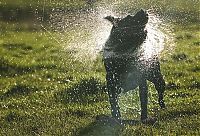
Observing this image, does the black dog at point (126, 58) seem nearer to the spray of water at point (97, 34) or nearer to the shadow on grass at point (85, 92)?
the spray of water at point (97, 34)

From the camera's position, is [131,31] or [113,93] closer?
[131,31]

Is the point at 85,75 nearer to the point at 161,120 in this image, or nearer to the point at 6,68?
the point at 6,68

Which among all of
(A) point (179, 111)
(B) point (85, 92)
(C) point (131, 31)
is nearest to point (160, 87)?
(A) point (179, 111)

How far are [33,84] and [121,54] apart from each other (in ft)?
17.1

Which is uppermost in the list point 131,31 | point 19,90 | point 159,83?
point 131,31

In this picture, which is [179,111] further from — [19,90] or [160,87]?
[19,90]

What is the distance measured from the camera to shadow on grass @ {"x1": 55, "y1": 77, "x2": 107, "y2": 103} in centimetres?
1349

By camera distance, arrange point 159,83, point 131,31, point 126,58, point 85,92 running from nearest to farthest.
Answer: point 131,31
point 126,58
point 159,83
point 85,92

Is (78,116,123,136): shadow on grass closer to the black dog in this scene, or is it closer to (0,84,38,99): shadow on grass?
the black dog

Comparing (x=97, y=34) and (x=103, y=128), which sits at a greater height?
(x=97, y=34)

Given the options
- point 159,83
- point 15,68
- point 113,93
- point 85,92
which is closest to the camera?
point 113,93

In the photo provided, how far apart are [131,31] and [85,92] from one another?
397 cm

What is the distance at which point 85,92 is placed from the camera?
1407cm

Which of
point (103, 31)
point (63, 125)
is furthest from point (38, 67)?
point (63, 125)
